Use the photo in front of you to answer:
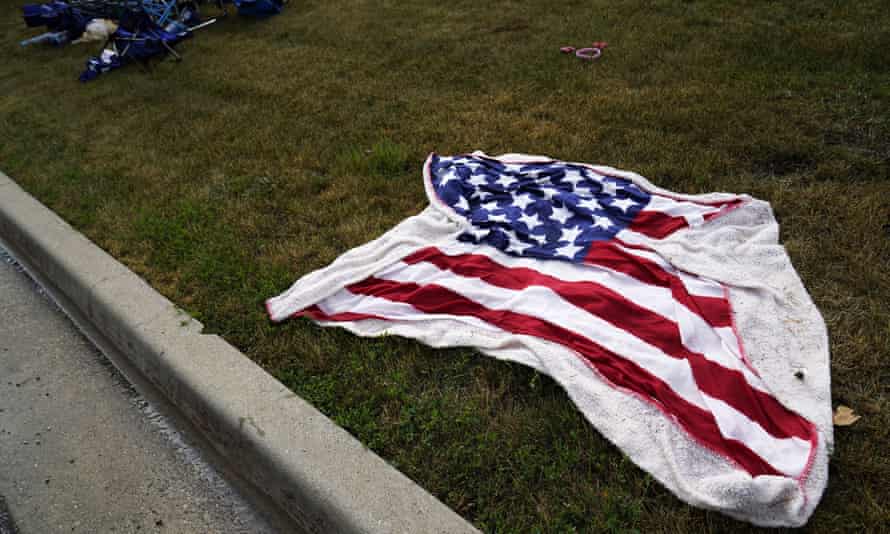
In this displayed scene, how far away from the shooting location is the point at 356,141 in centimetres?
465

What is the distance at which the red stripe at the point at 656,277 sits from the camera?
2531 mm

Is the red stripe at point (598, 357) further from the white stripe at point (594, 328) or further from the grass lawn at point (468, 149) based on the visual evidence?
the grass lawn at point (468, 149)

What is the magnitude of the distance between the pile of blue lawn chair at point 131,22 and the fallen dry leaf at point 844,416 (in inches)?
283

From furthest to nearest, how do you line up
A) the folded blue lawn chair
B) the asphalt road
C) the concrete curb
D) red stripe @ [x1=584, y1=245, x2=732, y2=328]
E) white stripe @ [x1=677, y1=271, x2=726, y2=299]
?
the folded blue lawn chair → white stripe @ [x1=677, y1=271, x2=726, y2=299] → red stripe @ [x1=584, y1=245, x2=732, y2=328] → the asphalt road → the concrete curb

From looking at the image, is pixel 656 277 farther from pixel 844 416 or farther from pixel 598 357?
pixel 844 416

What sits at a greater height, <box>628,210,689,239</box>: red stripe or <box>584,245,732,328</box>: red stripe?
<box>584,245,732,328</box>: red stripe

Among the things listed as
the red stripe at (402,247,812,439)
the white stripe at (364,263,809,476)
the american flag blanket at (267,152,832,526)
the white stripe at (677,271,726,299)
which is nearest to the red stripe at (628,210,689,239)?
the american flag blanket at (267,152,832,526)

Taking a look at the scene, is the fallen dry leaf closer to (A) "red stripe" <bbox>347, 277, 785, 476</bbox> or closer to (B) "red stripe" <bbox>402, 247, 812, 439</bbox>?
(B) "red stripe" <bbox>402, 247, 812, 439</bbox>

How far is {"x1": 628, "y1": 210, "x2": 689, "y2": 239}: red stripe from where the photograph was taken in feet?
10.2

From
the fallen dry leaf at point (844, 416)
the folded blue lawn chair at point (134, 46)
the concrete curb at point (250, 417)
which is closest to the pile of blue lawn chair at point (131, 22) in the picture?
the folded blue lawn chair at point (134, 46)

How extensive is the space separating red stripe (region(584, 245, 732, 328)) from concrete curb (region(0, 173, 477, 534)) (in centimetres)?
132

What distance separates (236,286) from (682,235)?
7.24ft

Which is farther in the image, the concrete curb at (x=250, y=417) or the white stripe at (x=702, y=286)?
the white stripe at (x=702, y=286)

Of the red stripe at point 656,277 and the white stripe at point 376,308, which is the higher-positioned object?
the red stripe at point 656,277
